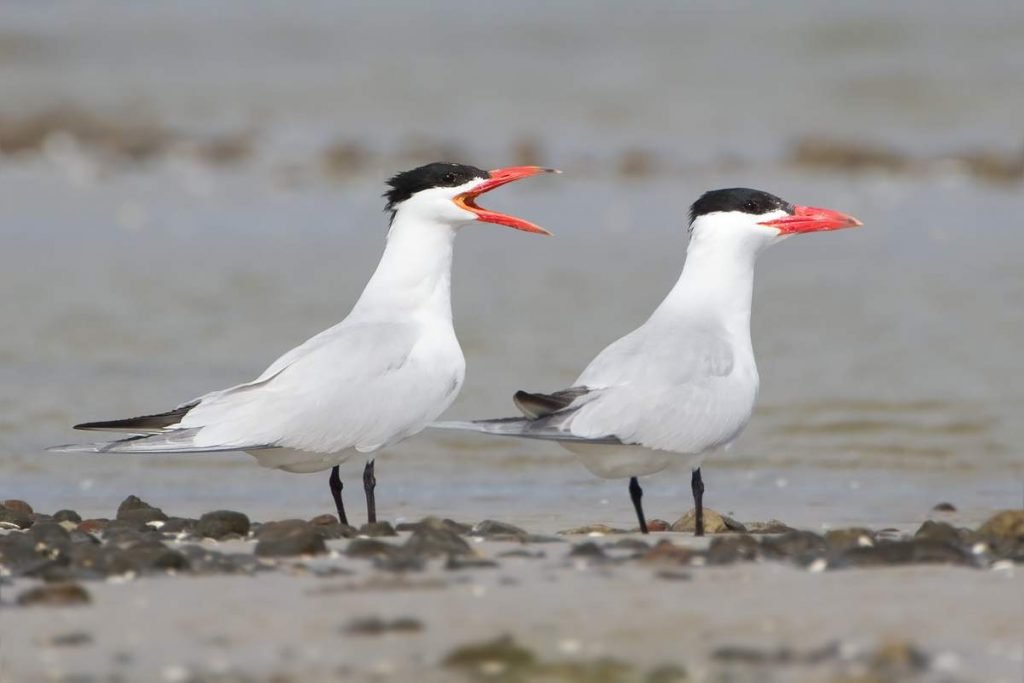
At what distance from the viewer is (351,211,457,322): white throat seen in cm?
704

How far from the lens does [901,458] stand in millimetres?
8672

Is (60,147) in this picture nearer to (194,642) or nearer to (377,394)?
(377,394)

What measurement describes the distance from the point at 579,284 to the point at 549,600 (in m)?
8.07

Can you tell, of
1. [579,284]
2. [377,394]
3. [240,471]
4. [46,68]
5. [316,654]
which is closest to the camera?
[316,654]

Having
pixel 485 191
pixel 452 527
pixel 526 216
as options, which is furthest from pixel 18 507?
pixel 526 216

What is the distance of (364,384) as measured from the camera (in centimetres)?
659

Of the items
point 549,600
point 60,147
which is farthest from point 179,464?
point 60,147

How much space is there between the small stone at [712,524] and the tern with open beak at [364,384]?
95 centimetres

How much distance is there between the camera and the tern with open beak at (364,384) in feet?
21.0

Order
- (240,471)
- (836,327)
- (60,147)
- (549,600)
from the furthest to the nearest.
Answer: (60,147) → (836,327) → (240,471) → (549,600)

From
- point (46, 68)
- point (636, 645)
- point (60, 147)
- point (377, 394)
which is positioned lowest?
point (636, 645)

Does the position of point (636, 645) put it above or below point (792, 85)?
below

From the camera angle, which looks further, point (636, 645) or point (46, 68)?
point (46, 68)

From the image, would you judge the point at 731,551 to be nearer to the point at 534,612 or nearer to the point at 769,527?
the point at 534,612
